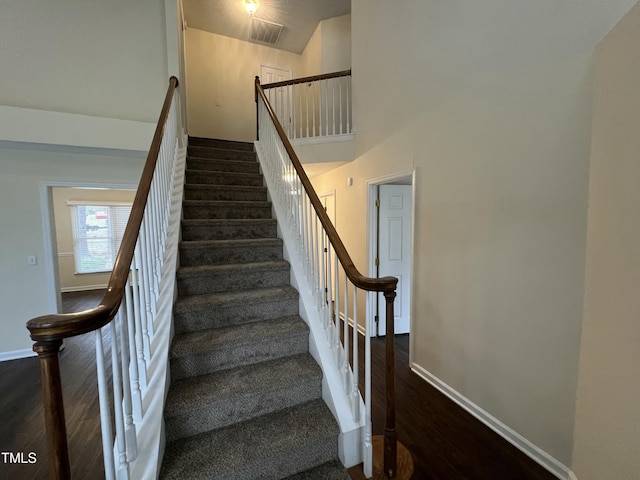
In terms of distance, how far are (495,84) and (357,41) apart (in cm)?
232

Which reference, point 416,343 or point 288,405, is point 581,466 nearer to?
point 416,343

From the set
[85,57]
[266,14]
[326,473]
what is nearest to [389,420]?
[326,473]

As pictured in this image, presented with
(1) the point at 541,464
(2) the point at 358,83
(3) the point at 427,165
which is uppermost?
(2) the point at 358,83

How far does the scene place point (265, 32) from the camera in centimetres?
505

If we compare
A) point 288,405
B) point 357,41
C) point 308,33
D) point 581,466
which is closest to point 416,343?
point 581,466

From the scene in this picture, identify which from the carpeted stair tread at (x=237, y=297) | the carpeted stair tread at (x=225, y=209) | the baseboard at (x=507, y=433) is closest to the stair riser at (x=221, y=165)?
the carpeted stair tread at (x=225, y=209)

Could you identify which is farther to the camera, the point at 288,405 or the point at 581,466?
the point at 288,405

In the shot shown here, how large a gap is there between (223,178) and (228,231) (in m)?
0.93

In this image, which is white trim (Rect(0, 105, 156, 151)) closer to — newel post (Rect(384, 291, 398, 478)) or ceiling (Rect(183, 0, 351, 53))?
ceiling (Rect(183, 0, 351, 53))

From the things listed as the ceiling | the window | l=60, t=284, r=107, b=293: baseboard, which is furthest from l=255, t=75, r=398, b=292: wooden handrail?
l=60, t=284, r=107, b=293: baseboard

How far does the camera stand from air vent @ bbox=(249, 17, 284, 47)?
4.82 meters

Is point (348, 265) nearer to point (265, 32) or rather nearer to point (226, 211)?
point (226, 211)

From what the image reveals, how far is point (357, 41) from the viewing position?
3.46m

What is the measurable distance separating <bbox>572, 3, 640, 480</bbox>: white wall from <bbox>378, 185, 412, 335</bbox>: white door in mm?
2102
